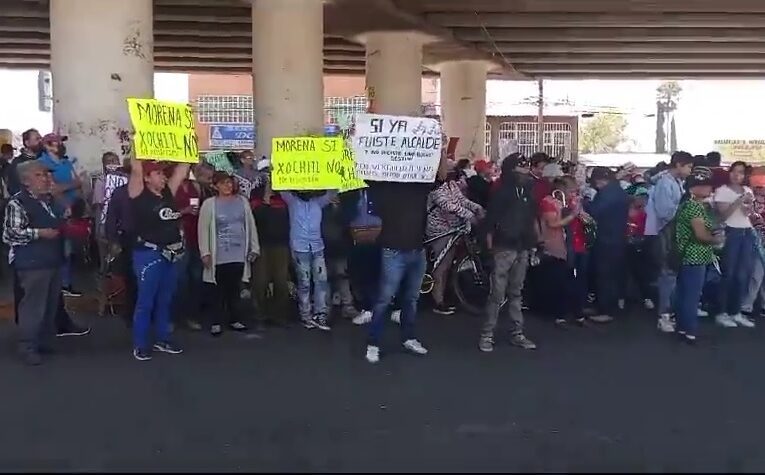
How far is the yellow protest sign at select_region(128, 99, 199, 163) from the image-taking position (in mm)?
8859

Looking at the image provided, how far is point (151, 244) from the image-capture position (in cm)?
860

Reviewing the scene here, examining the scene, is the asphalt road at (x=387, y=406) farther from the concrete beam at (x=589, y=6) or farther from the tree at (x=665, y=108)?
the tree at (x=665, y=108)

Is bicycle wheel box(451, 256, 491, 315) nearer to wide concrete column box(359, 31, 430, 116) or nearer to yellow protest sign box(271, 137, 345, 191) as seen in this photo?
yellow protest sign box(271, 137, 345, 191)

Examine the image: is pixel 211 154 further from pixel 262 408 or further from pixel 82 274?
pixel 262 408

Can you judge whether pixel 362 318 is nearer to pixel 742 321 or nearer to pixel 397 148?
pixel 397 148

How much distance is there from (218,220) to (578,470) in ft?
16.9

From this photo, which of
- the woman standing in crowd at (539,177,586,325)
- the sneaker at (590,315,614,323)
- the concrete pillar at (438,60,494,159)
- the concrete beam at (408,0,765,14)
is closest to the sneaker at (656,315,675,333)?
the sneaker at (590,315,614,323)

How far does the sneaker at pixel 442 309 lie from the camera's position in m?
11.5

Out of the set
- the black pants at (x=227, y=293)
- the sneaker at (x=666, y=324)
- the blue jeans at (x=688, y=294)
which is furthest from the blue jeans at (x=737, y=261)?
the black pants at (x=227, y=293)

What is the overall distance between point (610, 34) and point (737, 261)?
18774 mm

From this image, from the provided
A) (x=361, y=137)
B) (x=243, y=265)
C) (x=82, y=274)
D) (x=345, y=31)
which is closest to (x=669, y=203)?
(x=361, y=137)

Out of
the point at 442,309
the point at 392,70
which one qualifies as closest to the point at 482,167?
the point at 442,309

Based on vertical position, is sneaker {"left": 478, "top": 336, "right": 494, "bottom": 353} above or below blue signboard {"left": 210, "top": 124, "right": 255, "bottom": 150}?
below

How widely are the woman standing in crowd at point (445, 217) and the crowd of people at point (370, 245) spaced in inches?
0.7
